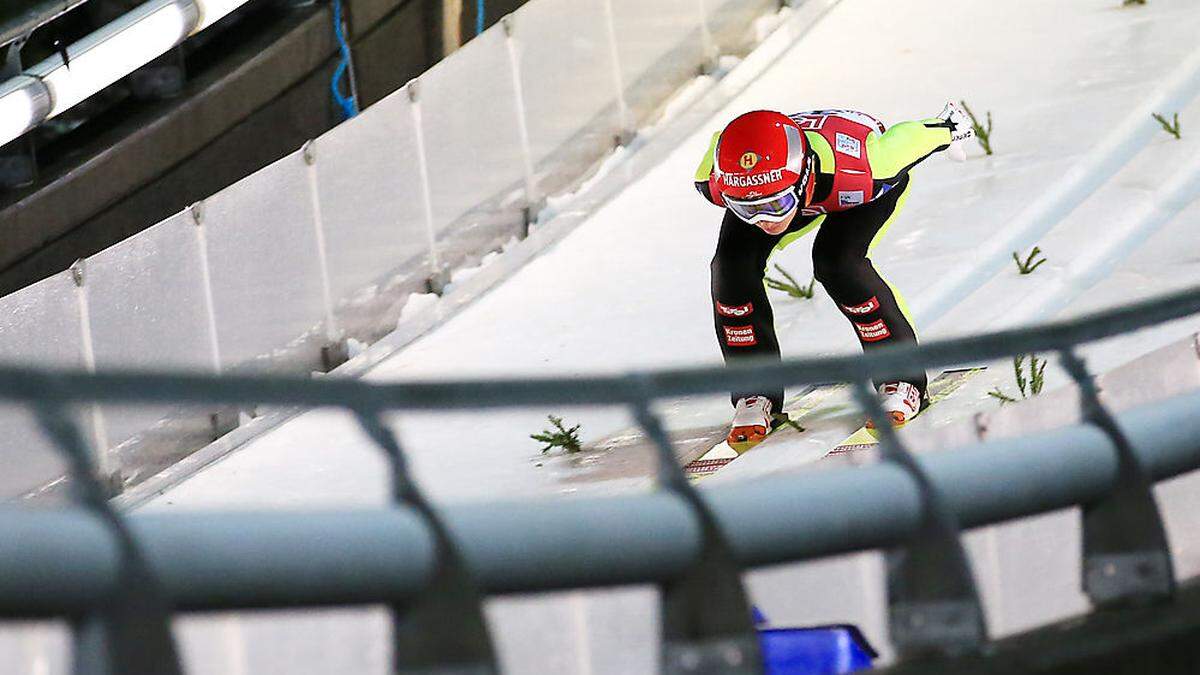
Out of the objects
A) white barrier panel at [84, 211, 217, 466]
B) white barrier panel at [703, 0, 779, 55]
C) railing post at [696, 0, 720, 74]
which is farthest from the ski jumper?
white barrier panel at [703, 0, 779, 55]

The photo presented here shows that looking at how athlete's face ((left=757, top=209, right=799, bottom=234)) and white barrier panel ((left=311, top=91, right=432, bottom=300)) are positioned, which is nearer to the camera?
athlete's face ((left=757, top=209, right=799, bottom=234))

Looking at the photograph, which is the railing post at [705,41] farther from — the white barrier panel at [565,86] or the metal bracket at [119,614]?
the metal bracket at [119,614]

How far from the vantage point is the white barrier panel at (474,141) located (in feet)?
34.0

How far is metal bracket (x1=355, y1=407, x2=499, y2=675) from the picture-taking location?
236 centimetres

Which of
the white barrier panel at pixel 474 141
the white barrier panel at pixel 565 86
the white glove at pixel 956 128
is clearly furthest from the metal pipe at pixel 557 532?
the white barrier panel at pixel 565 86

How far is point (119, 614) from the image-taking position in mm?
2053

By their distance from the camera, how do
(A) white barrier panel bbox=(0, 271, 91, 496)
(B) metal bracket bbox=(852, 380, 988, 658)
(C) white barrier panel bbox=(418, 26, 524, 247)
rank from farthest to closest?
(C) white barrier panel bbox=(418, 26, 524, 247) → (A) white barrier panel bbox=(0, 271, 91, 496) → (B) metal bracket bbox=(852, 380, 988, 658)

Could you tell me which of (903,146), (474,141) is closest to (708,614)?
(903,146)

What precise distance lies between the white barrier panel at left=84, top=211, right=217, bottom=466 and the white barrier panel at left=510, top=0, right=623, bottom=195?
272 centimetres

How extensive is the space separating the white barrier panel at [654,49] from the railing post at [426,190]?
6.47 ft

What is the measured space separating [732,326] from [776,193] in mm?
588

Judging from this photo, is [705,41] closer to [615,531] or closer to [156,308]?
[156,308]

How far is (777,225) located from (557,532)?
4.20 metres

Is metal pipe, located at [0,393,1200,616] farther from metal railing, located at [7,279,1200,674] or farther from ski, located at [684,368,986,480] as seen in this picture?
ski, located at [684,368,986,480]
